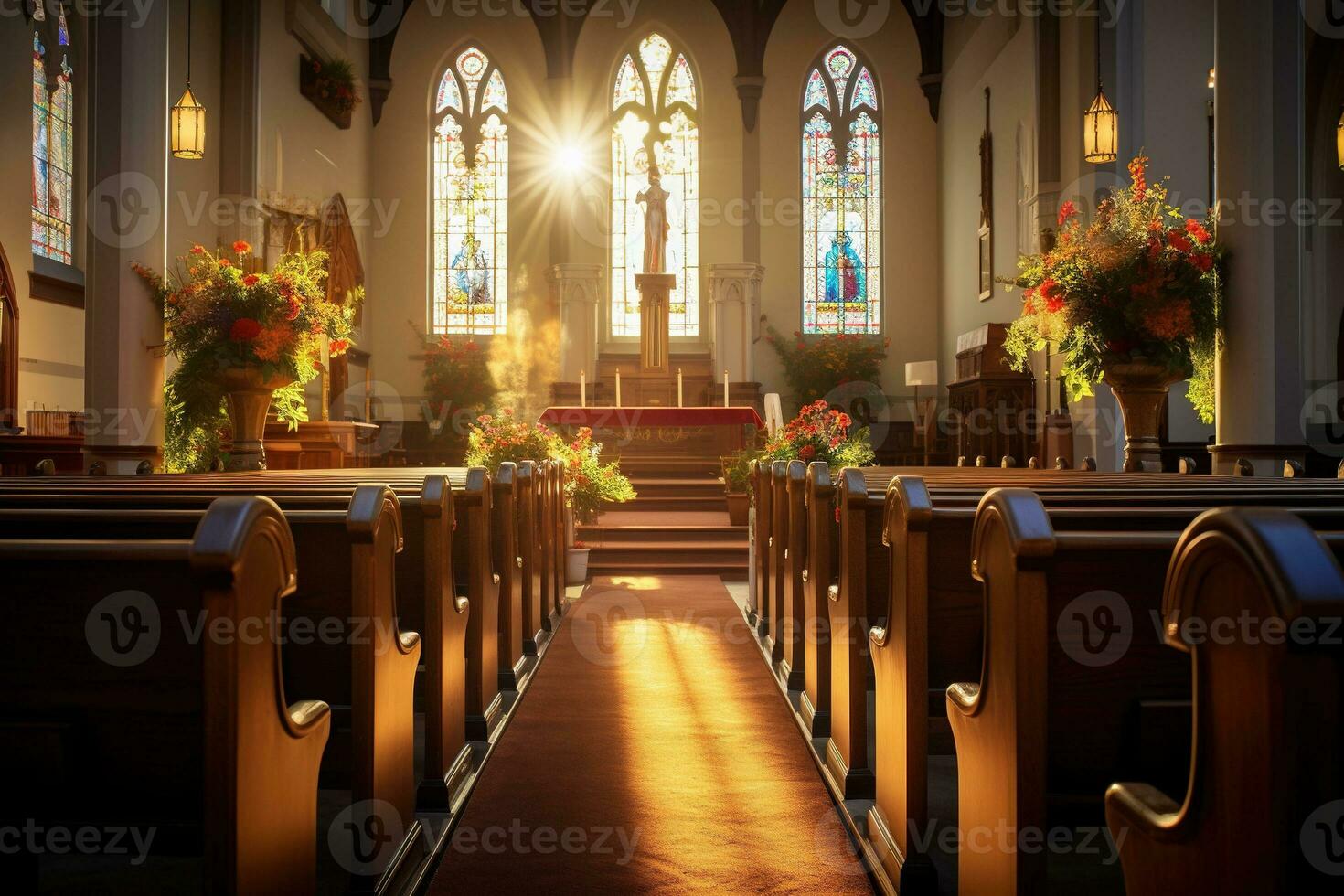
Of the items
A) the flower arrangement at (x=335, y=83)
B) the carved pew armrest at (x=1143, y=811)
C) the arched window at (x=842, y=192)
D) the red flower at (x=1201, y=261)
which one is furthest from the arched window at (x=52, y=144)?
the carved pew armrest at (x=1143, y=811)

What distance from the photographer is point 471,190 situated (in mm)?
13516

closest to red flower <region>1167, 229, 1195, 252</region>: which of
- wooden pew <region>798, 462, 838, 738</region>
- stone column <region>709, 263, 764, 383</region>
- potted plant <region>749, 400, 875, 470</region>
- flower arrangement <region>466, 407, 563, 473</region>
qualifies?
wooden pew <region>798, 462, 838, 738</region>

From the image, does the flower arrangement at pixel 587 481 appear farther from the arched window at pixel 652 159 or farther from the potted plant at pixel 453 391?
the arched window at pixel 652 159

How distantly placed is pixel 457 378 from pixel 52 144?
5209 mm

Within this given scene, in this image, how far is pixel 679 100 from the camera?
44.3 feet

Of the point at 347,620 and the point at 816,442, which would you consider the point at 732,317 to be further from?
the point at 347,620

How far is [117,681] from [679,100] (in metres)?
12.9

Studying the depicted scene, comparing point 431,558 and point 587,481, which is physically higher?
point 587,481

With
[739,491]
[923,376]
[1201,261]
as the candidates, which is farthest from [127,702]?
[923,376]

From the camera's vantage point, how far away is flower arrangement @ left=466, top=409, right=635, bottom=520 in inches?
255

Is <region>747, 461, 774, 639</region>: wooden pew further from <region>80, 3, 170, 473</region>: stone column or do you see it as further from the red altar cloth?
the red altar cloth

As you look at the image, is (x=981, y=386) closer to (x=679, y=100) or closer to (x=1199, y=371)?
(x=1199, y=371)

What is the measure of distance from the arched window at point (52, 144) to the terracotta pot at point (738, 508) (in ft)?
17.9

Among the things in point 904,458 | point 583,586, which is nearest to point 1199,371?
point 583,586
